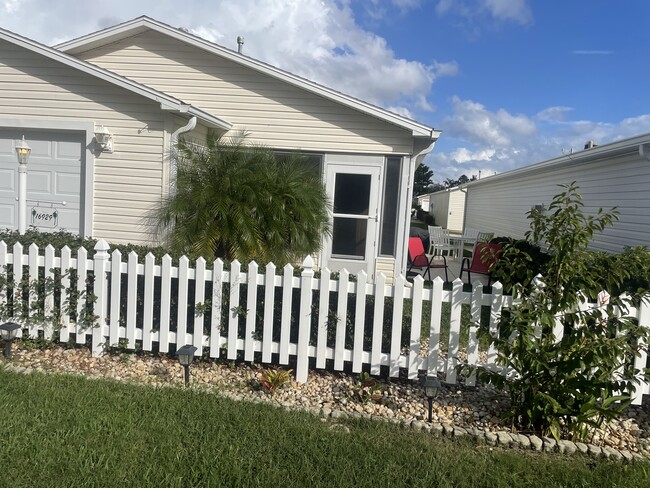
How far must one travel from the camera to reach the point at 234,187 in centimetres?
640

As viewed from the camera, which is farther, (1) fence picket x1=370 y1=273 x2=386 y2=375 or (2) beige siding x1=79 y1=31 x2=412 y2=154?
(2) beige siding x1=79 y1=31 x2=412 y2=154

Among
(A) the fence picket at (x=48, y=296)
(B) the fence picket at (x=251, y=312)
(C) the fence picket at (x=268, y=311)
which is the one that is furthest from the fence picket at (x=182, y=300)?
(A) the fence picket at (x=48, y=296)

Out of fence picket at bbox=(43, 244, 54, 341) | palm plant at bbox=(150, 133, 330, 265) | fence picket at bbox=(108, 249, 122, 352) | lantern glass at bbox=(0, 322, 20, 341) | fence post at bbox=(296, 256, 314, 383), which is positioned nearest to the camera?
fence post at bbox=(296, 256, 314, 383)

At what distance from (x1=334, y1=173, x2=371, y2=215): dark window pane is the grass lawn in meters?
5.22

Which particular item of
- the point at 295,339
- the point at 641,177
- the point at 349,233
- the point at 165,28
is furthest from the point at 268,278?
the point at 641,177

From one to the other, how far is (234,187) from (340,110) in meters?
2.77

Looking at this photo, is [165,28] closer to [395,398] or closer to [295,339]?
[295,339]

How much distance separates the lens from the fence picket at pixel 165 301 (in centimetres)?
Answer: 448

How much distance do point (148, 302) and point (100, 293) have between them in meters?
0.51

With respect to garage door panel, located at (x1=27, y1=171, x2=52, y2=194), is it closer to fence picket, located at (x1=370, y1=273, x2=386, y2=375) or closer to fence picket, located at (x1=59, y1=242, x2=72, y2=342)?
fence picket, located at (x1=59, y1=242, x2=72, y2=342)

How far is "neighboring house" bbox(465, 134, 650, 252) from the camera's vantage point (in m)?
8.30

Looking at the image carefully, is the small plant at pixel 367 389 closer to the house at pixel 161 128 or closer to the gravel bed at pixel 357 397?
the gravel bed at pixel 357 397

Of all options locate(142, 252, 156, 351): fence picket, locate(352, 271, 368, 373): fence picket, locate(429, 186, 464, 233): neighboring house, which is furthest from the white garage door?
locate(429, 186, 464, 233): neighboring house

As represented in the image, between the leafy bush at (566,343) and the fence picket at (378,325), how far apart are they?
0.86 m
